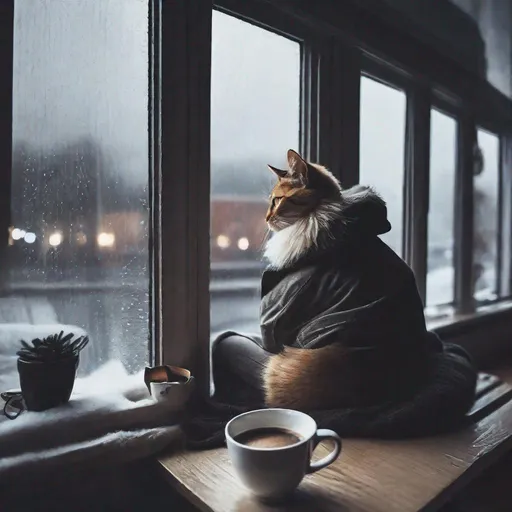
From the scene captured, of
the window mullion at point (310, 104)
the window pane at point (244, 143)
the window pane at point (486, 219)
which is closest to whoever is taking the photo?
the window pane at point (244, 143)

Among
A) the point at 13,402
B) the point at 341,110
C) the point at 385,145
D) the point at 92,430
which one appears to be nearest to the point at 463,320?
the point at 385,145

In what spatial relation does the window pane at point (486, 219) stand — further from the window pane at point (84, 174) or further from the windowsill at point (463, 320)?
the window pane at point (84, 174)

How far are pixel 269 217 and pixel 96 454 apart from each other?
0.57 meters

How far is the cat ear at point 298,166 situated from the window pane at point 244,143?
0.22 metres

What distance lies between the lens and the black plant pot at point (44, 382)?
72cm

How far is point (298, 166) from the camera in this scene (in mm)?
906

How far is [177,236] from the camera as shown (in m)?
0.91

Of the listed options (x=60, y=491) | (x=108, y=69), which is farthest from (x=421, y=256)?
(x=60, y=491)

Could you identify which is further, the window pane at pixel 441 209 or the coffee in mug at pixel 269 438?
the window pane at pixel 441 209

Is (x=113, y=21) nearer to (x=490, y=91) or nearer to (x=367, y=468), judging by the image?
(x=367, y=468)

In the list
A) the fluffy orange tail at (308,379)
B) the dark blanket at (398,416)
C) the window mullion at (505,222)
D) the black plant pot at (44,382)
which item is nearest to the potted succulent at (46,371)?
the black plant pot at (44,382)

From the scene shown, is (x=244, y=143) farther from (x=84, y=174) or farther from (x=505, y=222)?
(x=505, y=222)

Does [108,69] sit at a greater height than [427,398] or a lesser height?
greater

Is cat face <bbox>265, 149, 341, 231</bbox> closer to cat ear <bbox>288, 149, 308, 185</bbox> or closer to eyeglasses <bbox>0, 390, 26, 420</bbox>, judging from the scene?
cat ear <bbox>288, 149, 308, 185</bbox>
